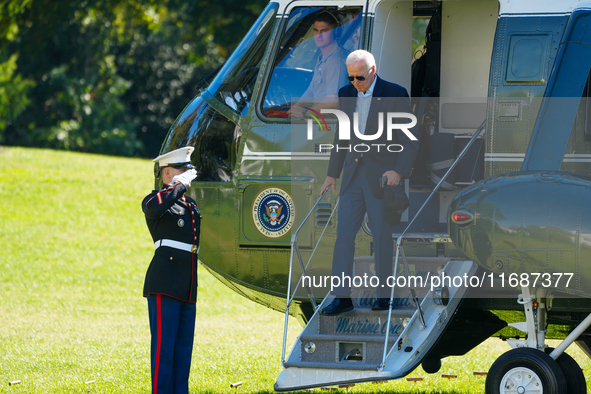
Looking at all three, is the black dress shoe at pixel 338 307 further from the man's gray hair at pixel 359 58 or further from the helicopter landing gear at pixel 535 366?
the man's gray hair at pixel 359 58

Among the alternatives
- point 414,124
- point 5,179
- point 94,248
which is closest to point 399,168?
point 414,124

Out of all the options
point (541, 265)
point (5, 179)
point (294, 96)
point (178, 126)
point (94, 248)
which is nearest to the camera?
point (541, 265)

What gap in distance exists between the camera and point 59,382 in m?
6.55

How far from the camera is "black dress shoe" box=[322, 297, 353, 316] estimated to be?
205 inches

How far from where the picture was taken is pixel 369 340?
498 centimetres

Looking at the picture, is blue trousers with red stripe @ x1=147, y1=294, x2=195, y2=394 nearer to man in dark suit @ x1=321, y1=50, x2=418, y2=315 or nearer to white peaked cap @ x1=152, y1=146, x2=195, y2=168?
white peaked cap @ x1=152, y1=146, x2=195, y2=168

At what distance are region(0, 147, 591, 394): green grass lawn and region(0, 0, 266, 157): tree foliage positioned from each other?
8.46 meters

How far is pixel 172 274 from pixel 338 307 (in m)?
1.14

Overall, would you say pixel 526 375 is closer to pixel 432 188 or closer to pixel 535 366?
pixel 535 366

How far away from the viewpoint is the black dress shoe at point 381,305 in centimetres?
517

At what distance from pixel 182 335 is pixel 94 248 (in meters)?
9.90

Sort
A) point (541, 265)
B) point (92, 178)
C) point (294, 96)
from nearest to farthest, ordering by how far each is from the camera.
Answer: point (541, 265), point (294, 96), point (92, 178)

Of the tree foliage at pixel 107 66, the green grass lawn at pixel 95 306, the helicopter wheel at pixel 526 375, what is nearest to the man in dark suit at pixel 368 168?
the helicopter wheel at pixel 526 375

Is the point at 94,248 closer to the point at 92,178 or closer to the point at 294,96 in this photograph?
the point at 92,178
